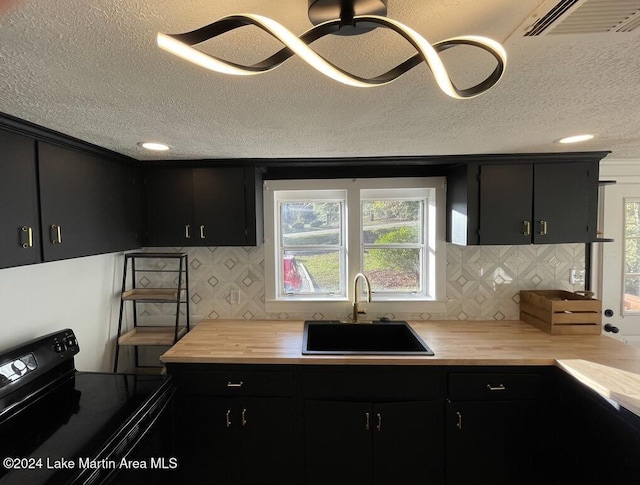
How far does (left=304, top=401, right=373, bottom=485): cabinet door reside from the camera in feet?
5.59

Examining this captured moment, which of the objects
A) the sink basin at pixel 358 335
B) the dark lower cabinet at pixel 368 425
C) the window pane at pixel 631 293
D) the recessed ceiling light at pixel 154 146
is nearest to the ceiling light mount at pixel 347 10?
the recessed ceiling light at pixel 154 146

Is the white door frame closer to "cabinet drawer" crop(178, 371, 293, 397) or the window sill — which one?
the window sill

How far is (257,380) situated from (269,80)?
156cm

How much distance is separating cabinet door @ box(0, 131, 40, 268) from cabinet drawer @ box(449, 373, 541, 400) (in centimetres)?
222

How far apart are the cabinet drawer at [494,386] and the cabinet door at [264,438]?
0.98 m

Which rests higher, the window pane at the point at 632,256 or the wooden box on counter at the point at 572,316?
the window pane at the point at 632,256

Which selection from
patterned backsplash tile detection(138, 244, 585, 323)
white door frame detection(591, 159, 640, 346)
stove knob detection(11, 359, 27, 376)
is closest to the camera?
stove knob detection(11, 359, 27, 376)

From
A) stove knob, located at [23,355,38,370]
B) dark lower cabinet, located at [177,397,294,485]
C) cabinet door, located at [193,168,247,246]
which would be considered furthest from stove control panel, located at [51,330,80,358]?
cabinet door, located at [193,168,247,246]

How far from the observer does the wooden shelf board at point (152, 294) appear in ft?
7.02

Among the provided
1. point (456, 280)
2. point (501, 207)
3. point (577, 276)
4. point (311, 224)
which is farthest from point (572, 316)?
point (311, 224)

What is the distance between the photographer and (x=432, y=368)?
1.70m

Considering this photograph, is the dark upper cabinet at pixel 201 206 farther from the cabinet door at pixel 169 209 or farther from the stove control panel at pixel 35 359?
the stove control panel at pixel 35 359

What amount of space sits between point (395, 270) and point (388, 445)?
126cm

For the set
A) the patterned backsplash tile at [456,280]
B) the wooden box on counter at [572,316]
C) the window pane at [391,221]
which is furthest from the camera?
the window pane at [391,221]
